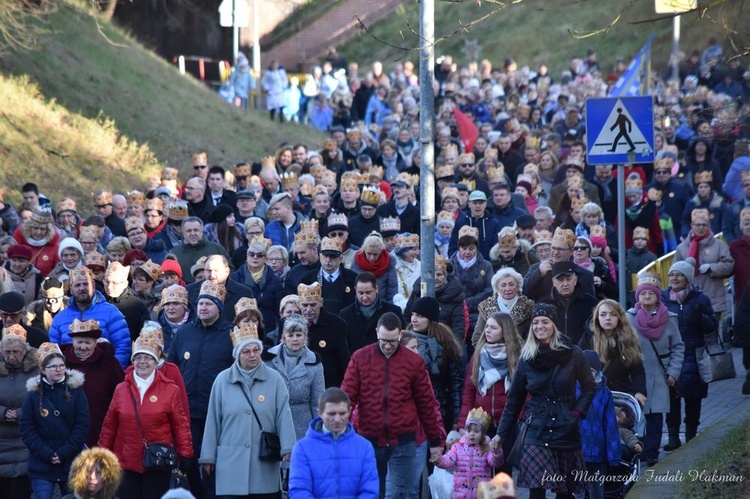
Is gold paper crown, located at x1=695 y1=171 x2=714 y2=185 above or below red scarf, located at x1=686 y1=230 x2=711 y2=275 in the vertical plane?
above

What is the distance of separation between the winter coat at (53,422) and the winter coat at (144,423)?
0.70m

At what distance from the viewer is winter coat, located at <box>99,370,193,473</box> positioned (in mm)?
10672

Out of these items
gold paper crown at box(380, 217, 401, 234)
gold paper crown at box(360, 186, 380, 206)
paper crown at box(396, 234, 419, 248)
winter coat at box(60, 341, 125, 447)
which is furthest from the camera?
gold paper crown at box(360, 186, 380, 206)

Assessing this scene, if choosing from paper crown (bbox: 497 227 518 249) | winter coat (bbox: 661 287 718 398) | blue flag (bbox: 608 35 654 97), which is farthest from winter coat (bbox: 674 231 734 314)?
blue flag (bbox: 608 35 654 97)

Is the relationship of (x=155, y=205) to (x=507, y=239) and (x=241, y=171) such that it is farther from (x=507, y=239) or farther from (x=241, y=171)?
(x=507, y=239)

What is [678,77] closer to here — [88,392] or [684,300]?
[684,300]

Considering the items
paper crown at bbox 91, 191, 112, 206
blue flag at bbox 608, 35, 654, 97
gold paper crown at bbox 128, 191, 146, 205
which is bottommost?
paper crown at bbox 91, 191, 112, 206

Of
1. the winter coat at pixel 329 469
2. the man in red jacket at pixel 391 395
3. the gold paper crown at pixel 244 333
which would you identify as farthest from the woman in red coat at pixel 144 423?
the winter coat at pixel 329 469

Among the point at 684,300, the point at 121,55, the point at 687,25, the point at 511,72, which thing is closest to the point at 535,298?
the point at 684,300

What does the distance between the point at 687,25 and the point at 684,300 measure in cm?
3847

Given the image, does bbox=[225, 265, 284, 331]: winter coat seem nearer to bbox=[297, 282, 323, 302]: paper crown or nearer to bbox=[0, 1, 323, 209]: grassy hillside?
bbox=[297, 282, 323, 302]: paper crown

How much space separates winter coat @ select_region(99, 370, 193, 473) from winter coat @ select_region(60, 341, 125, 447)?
41.7 inches

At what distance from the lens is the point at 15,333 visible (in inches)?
471

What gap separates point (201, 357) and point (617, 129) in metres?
4.94
